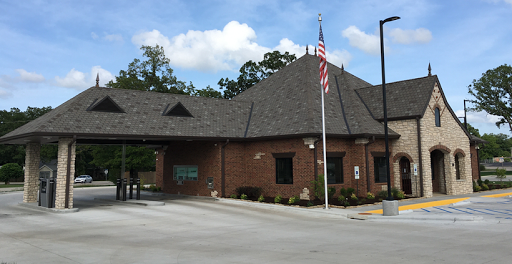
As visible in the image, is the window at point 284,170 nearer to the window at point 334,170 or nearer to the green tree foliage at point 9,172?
the window at point 334,170

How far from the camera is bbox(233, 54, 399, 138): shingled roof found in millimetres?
22469

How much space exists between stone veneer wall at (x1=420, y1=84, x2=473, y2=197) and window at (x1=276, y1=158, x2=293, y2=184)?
8.44m

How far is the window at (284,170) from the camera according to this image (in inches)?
877

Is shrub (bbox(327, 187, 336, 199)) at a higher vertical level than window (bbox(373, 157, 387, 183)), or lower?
lower

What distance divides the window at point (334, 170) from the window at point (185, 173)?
9.68m

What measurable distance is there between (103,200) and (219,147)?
826 centimetres

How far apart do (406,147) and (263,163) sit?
30.3 feet

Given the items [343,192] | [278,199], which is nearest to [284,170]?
[278,199]

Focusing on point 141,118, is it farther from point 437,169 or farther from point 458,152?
point 458,152

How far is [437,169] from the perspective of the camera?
87.6ft

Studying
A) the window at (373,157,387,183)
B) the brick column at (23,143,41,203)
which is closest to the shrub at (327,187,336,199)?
the window at (373,157,387,183)

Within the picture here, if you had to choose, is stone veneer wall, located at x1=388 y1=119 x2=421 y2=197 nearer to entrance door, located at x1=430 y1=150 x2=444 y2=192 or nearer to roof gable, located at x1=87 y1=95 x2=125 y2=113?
entrance door, located at x1=430 y1=150 x2=444 y2=192

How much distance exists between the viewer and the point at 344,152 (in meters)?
22.4

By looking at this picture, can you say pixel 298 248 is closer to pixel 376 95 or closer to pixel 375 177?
pixel 375 177
